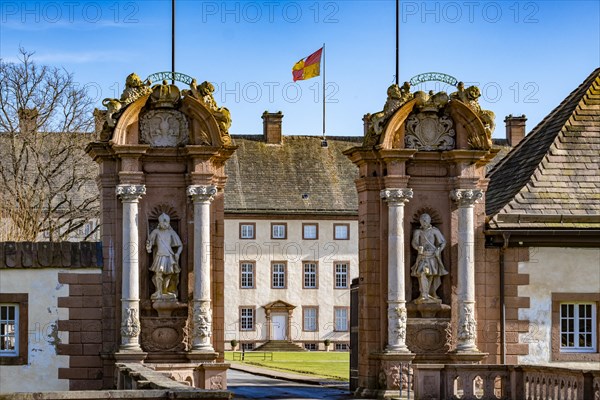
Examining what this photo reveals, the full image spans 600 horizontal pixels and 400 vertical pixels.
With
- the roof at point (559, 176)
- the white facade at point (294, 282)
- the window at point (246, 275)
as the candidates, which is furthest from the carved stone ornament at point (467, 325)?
the window at point (246, 275)

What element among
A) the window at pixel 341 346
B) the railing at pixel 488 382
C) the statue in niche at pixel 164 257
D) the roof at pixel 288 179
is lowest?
the window at pixel 341 346

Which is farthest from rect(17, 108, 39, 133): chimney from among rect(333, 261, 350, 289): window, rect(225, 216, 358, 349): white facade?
rect(333, 261, 350, 289): window

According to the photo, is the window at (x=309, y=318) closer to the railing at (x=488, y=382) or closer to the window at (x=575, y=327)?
the window at (x=575, y=327)

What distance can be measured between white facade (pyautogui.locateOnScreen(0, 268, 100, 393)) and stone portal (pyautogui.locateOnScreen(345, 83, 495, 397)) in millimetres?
5809

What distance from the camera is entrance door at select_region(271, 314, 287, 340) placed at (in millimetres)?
76781

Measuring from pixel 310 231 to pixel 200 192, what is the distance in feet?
161

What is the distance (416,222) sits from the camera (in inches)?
1101

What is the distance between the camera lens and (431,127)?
91.9 ft

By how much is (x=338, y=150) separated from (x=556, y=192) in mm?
48971

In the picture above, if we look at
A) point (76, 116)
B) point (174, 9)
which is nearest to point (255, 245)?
point (76, 116)

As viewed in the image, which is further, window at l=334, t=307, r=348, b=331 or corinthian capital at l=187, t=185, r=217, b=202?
window at l=334, t=307, r=348, b=331

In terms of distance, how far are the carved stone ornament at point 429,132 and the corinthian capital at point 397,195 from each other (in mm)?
941

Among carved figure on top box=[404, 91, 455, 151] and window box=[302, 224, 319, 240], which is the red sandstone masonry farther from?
window box=[302, 224, 319, 240]

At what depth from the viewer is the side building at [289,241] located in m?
74.5
